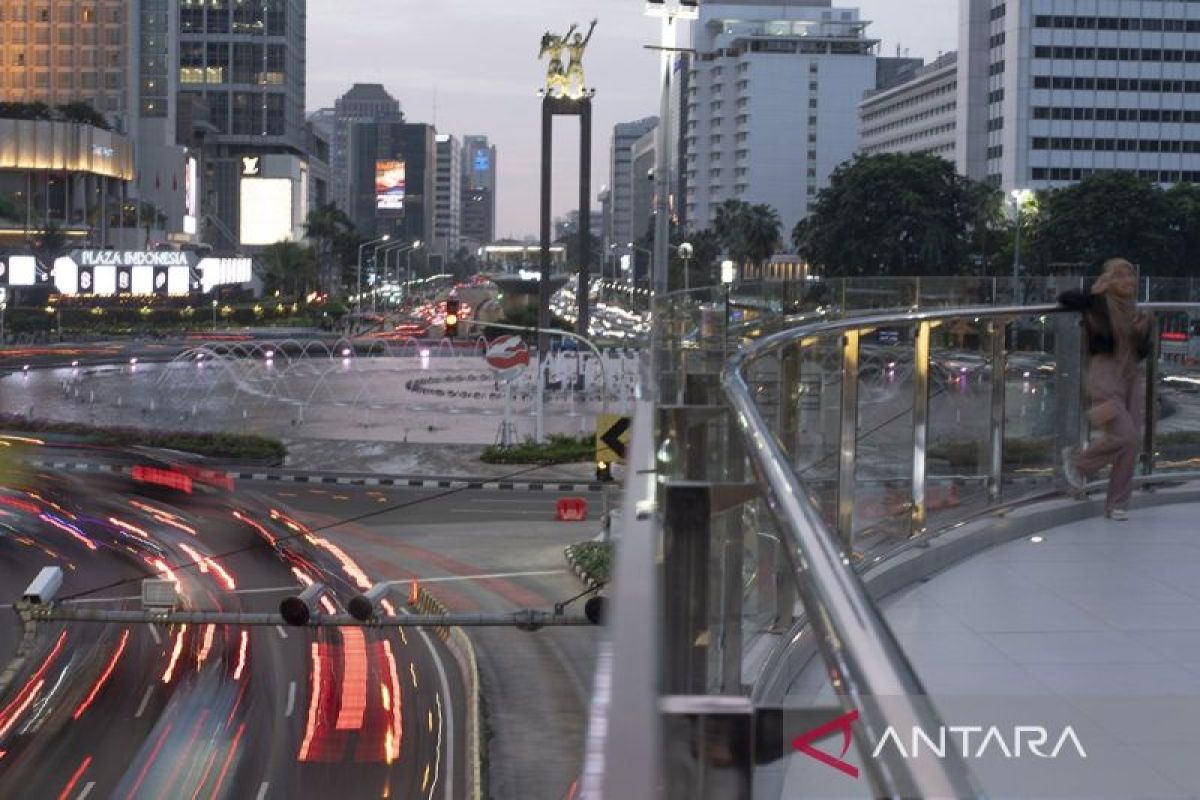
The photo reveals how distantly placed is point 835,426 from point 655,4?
2518 centimetres

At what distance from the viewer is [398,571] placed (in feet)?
90.6

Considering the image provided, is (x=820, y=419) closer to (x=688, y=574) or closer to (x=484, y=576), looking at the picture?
(x=688, y=574)

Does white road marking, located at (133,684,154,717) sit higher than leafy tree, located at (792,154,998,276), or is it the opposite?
leafy tree, located at (792,154,998,276)

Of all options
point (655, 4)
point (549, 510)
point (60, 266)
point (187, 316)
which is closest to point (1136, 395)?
point (655, 4)

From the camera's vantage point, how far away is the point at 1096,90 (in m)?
101

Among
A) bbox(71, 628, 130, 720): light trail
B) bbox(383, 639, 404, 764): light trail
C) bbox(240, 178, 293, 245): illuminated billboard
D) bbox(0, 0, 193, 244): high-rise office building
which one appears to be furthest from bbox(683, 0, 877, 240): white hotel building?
bbox(383, 639, 404, 764): light trail

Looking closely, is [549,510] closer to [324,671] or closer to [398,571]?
[398,571]

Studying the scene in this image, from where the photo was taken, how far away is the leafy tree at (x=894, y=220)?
67688mm

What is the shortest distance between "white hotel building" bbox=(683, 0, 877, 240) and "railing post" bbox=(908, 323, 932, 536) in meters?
162

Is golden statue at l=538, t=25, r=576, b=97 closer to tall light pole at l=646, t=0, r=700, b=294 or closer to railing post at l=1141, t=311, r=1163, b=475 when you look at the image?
tall light pole at l=646, t=0, r=700, b=294

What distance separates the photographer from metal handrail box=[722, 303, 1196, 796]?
4.37ft

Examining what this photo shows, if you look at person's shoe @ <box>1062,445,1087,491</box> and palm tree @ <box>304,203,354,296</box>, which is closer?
person's shoe @ <box>1062,445,1087,491</box>

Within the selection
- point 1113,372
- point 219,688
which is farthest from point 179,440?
point 1113,372

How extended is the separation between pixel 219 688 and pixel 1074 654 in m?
15.4
